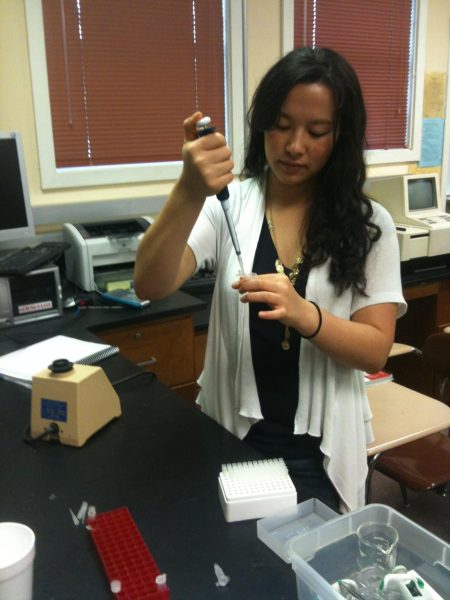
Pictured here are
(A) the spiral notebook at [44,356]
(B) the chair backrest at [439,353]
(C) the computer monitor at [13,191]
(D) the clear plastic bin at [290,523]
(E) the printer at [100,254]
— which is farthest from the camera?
(E) the printer at [100,254]

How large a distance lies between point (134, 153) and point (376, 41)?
1585 mm

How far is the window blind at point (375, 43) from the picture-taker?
114 inches

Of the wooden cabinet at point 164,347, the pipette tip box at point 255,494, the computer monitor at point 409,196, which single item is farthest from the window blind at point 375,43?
the pipette tip box at point 255,494

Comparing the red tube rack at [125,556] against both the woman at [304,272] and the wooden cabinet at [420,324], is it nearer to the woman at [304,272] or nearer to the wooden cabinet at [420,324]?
the woman at [304,272]

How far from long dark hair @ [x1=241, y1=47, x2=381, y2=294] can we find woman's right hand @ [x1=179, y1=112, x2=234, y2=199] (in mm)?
198

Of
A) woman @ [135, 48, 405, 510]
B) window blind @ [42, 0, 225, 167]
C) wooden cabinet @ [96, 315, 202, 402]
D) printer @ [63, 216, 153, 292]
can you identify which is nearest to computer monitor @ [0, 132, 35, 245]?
printer @ [63, 216, 153, 292]

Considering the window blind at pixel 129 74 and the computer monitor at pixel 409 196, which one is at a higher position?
the window blind at pixel 129 74

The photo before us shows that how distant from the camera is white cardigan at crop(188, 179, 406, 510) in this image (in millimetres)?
1104

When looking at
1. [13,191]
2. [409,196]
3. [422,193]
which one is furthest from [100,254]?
[422,193]

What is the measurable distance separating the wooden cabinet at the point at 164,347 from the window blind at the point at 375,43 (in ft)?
5.59

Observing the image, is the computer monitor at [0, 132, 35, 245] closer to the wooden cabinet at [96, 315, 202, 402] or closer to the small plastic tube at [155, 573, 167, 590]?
the wooden cabinet at [96, 315, 202, 402]

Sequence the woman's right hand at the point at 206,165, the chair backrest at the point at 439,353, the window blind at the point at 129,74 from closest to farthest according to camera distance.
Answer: the woman's right hand at the point at 206,165
the chair backrest at the point at 439,353
the window blind at the point at 129,74

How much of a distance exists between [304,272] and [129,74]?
68.1 inches

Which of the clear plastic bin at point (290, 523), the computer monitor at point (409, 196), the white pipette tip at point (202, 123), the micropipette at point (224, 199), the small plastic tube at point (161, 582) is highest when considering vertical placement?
the white pipette tip at point (202, 123)
